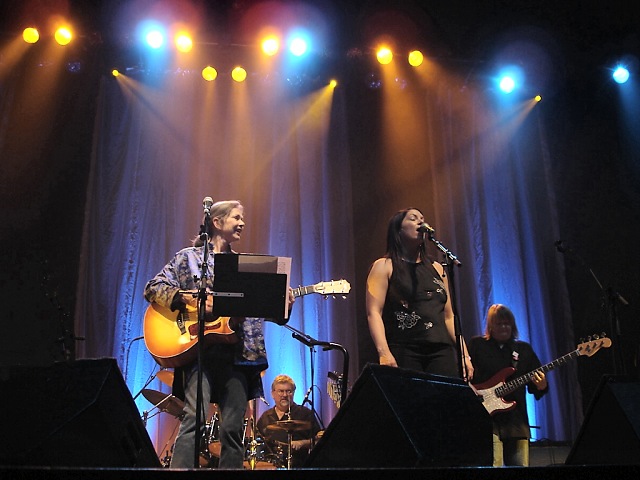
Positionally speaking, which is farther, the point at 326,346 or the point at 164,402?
the point at 164,402

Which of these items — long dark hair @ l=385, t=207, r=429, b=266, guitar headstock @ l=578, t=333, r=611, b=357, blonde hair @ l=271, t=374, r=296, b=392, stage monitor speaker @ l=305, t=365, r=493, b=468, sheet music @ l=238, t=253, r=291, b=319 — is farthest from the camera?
blonde hair @ l=271, t=374, r=296, b=392

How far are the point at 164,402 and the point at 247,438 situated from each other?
0.92 m

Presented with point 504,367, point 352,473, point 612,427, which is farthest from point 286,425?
point 352,473

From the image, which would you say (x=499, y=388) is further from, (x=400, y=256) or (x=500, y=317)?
(x=400, y=256)

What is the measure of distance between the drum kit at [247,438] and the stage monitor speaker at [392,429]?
3.58m

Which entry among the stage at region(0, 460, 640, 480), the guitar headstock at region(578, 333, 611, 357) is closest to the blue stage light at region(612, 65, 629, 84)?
the guitar headstock at region(578, 333, 611, 357)

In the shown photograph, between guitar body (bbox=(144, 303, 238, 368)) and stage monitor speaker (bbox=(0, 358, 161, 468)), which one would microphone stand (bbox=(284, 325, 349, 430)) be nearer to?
guitar body (bbox=(144, 303, 238, 368))

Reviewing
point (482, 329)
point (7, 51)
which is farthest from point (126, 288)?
point (482, 329)

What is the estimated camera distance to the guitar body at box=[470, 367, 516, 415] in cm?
523

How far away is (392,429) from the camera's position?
2260 millimetres

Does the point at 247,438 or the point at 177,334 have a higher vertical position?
the point at 177,334

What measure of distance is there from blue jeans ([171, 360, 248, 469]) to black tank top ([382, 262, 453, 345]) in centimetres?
108

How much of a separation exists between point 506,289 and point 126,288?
446 centimetres

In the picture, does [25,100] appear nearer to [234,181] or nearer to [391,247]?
[234,181]
